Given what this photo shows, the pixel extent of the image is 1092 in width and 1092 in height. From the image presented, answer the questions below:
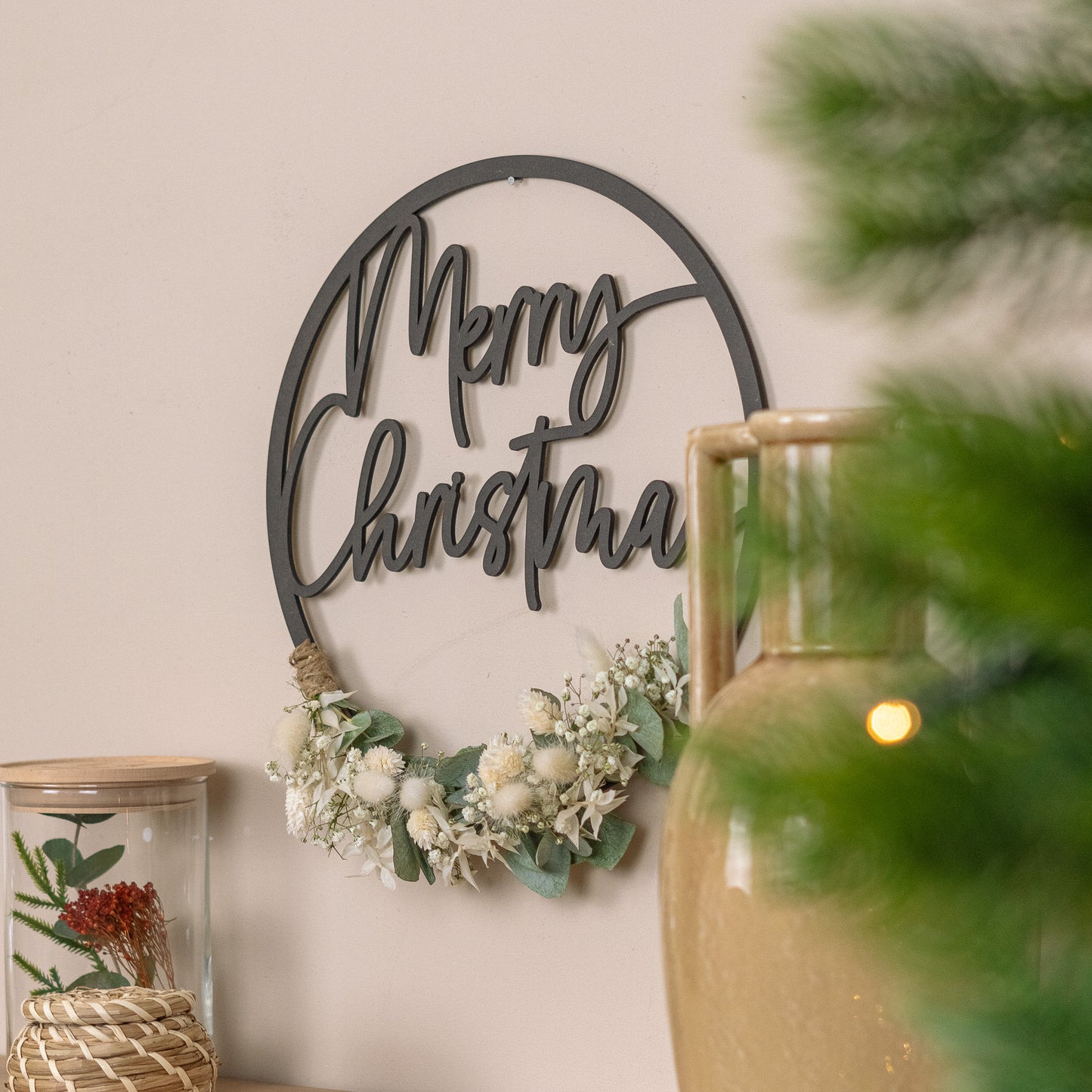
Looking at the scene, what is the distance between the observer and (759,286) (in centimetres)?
105

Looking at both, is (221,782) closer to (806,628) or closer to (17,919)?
(17,919)

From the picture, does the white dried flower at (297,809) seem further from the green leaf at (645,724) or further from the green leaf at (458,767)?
the green leaf at (645,724)

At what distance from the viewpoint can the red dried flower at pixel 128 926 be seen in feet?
3.76

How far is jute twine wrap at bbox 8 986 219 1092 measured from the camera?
0.99 metres

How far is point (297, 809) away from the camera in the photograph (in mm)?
1145

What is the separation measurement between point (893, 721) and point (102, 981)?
117 centimetres

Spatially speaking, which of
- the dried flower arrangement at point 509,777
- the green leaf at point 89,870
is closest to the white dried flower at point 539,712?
the dried flower arrangement at point 509,777

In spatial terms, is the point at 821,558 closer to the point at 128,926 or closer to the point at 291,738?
the point at 291,738

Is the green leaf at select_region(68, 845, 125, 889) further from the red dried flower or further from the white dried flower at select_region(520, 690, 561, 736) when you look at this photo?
the white dried flower at select_region(520, 690, 561, 736)

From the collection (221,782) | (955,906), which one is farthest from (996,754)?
(221,782)

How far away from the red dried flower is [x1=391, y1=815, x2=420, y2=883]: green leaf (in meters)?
0.27

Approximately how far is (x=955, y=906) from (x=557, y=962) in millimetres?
1018

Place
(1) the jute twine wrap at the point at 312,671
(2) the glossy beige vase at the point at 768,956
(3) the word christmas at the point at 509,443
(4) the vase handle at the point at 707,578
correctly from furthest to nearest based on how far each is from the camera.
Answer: (1) the jute twine wrap at the point at 312,671
(3) the word christmas at the point at 509,443
(4) the vase handle at the point at 707,578
(2) the glossy beige vase at the point at 768,956

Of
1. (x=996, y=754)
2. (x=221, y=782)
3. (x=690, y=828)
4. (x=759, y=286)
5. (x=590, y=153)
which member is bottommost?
(x=221, y=782)
